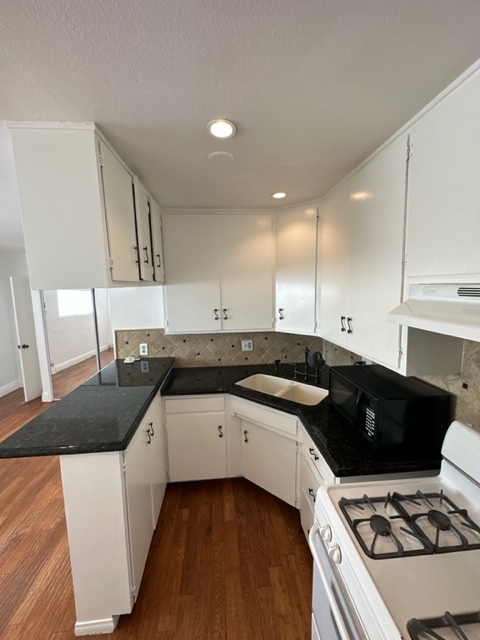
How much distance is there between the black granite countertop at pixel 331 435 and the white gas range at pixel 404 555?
0.33 ft

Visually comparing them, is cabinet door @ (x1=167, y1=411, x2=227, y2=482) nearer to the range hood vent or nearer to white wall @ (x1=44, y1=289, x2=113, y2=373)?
the range hood vent

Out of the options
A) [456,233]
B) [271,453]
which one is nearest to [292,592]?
[271,453]

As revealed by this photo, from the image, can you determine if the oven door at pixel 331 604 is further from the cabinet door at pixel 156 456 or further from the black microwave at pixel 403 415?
the cabinet door at pixel 156 456

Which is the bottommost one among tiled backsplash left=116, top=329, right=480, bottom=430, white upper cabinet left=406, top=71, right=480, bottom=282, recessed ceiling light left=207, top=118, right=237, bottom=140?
tiled backsplash left=116, top=329, right=480, bottom=430

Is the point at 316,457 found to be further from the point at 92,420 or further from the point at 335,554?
the point at 92,420

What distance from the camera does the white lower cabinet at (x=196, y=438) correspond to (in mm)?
2148

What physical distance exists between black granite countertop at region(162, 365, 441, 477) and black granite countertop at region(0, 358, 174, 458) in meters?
0.34

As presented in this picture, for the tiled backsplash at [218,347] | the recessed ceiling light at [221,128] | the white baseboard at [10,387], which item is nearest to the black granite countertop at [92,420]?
the tiled backsplash at [218,347]

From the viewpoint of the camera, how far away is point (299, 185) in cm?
187

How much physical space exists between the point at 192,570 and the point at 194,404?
99 centimetres

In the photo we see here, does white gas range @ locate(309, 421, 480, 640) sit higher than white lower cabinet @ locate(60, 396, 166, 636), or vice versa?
white gas range @ locate(309, 421, 480, 640)

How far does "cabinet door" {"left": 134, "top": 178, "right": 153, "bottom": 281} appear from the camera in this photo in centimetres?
176

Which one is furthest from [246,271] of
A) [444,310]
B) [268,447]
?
[444,310]

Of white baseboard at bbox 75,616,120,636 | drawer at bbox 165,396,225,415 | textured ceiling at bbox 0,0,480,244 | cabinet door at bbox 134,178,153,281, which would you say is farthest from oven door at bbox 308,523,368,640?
cabinet door at bbox 134,178,153,281
